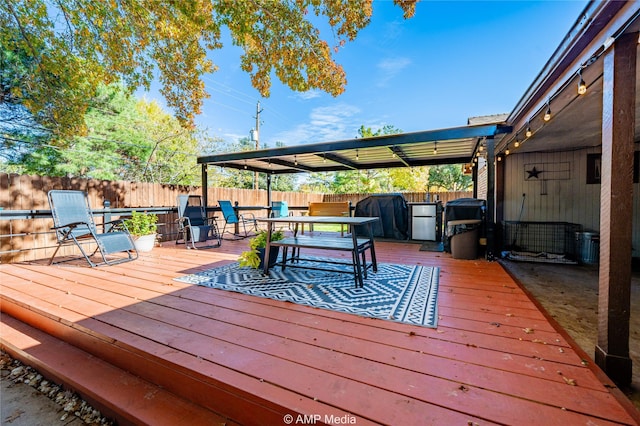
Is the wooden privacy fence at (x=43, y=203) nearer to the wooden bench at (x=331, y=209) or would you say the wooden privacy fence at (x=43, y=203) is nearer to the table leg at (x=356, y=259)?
the wooden bench at (x=331, y=209)

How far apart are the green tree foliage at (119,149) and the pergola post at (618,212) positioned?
30.1 feet

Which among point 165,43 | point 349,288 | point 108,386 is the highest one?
point 165,43

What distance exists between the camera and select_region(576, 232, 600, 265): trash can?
4.55 meters

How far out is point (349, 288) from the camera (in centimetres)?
275

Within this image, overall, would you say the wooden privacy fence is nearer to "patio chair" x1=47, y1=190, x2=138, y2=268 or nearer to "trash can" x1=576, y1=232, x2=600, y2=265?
"patio chair" x1=47, y1=190, x2=138, y2=268

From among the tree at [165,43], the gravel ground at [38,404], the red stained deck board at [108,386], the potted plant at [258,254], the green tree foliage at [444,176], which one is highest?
the tree at [165,43]

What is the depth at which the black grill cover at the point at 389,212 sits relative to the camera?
6602mm

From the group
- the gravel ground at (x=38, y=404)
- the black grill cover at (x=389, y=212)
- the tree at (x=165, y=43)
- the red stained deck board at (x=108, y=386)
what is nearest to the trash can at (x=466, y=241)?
the black grill cover at (x=389, y=212)

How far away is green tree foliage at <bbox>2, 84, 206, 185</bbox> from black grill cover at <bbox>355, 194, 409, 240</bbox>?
7.46m

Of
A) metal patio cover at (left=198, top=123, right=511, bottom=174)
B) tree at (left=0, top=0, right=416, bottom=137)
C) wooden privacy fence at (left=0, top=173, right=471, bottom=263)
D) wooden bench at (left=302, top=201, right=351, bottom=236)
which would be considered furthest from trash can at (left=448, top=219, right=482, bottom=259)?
wooden privacy fence at (left=0, top=173, right=471, bottom=263)

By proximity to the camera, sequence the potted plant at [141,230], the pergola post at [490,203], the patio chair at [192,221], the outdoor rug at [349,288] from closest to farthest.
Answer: the outdoor rug at [349,288]
the pergola post at [490,203]
the potted plant at [141,230]
the patio chair at [192,221]

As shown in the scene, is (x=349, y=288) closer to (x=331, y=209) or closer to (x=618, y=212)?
(x=618, y=212)

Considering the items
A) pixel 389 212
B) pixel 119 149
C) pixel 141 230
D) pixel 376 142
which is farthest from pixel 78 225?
pixel 119 149

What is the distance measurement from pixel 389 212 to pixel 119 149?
12.7m
